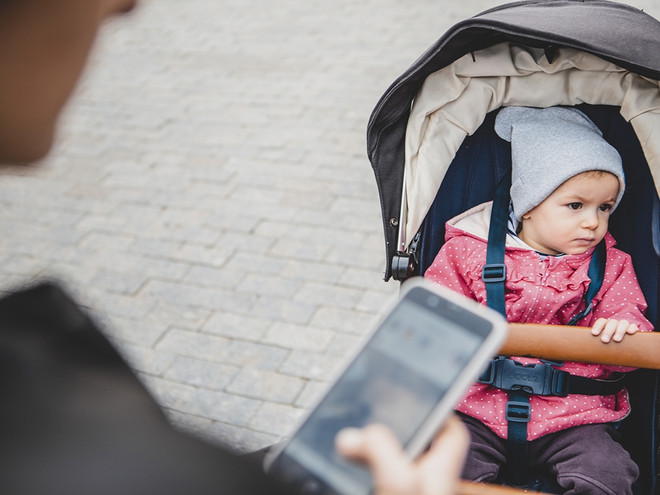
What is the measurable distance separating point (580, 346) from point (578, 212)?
1.74ft

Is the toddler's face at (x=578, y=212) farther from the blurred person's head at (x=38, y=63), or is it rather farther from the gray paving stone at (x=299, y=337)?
the blurred person's head at (x=38, y=63)

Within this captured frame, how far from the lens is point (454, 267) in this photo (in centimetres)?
211

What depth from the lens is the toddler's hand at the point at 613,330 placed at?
5.32 feet

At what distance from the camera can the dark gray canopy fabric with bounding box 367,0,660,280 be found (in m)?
1.70

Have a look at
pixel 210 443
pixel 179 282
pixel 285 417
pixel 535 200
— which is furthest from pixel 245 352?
pixel 210 443

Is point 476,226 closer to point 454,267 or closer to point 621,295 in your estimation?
point 454,267

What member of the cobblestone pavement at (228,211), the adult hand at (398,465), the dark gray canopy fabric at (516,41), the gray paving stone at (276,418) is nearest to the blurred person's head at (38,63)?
the adult hand at (398,465)

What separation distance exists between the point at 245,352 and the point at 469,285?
1.43 meters

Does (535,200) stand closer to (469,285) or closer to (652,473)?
(469,285)

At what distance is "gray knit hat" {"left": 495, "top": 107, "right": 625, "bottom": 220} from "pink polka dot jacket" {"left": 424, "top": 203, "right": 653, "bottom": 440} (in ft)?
0.53

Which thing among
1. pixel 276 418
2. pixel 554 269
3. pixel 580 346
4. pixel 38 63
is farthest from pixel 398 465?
pixel 276 418

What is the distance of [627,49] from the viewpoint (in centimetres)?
171

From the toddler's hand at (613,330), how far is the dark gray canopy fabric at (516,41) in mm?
623

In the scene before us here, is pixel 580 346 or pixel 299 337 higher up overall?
pixel 580 346
